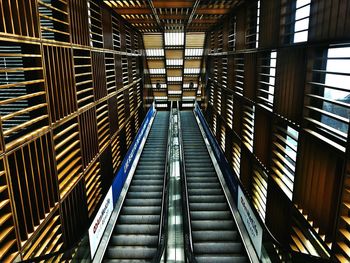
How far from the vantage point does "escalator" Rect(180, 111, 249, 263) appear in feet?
20.4

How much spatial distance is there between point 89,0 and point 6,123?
4.18 meters

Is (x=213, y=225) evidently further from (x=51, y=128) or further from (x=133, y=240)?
(x=51, y=128)

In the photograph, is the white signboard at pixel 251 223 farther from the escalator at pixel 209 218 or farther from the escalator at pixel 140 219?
the escalator at pixel 140 219

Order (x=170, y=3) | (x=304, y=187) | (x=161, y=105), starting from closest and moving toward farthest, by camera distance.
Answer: (x=304, y=187)
(x=170, y=3)
(x=161, y=105)

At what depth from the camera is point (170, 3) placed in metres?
9.45

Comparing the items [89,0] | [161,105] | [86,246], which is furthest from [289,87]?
[161,105]

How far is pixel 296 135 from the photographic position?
538cm

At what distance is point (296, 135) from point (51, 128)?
4.81 meters

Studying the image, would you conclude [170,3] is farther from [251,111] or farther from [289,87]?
[289,87]

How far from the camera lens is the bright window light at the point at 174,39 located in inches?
799

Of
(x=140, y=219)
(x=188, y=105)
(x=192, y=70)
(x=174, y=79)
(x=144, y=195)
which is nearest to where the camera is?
(x=140, y=219)

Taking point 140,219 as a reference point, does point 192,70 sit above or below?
above

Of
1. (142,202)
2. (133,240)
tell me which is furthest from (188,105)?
(133,240)

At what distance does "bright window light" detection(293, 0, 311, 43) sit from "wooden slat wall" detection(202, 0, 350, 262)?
0.58 ft
